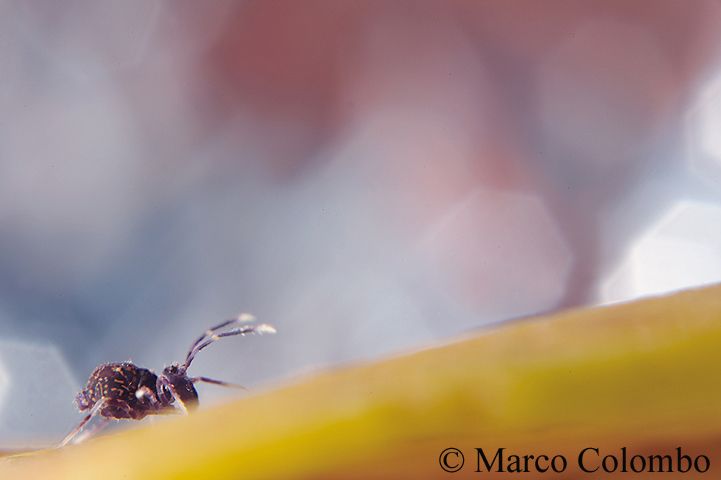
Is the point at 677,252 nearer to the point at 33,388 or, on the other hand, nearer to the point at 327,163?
the point at 327,163

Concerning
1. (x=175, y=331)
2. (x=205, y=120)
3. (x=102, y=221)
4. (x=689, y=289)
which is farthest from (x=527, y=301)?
(x=689, y=289)

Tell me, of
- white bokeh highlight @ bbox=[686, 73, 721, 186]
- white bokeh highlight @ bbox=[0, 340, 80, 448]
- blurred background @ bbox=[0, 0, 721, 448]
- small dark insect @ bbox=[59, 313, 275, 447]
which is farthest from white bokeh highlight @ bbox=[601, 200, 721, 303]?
white bokeh highlight @ bbox=[0, 340, 80, 448]

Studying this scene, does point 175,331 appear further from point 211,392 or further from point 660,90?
point 660,90

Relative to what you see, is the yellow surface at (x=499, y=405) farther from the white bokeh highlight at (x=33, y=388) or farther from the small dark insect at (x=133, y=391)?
the white bokeh highlight at (x=33, y=388)

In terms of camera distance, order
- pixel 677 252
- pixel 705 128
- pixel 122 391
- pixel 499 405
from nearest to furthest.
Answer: pixel 499 405 < pixel 122 391 < pixel 677 252 < pixel 705 128

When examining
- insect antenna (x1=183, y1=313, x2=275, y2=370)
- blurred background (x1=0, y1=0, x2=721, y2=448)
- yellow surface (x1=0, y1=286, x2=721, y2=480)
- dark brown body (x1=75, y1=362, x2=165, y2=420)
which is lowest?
yellow surface (x1=0, y1=286, x2=721, y2=480)

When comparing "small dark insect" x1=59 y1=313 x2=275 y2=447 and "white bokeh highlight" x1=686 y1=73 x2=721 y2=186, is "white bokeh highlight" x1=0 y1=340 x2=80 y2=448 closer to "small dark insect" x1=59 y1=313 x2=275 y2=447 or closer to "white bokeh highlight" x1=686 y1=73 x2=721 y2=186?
"small dark insect" x1=59 y1=313 x2=275 y2=447

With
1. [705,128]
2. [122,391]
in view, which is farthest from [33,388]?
[705,128]

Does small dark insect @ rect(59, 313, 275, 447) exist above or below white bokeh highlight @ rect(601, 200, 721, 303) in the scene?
below
